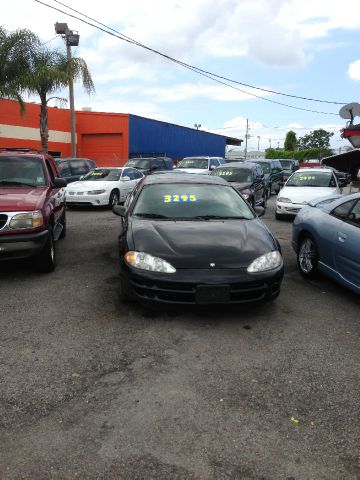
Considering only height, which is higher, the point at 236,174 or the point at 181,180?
the point at 181,180

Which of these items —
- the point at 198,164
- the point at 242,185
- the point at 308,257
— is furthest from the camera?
the point at 198,164

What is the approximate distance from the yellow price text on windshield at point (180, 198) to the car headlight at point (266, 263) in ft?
4.91

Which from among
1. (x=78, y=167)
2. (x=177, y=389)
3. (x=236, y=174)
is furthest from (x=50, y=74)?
(x=177, y=389)

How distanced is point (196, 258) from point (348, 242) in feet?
6.50

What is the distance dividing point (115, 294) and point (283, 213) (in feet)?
26.4

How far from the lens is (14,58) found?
1761 cm

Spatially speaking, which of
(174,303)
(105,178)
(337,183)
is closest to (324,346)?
(174,303)

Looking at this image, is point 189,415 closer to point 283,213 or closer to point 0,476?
point 0,476

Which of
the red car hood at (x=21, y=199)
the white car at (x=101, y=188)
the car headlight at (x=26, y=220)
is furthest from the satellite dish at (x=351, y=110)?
the car headlight at (x=26, y=220)

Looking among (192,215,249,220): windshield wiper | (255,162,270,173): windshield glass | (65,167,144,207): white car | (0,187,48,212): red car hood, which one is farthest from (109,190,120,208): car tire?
(192,215,249,220): windshield wiper

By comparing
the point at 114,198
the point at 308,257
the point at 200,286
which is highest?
the point at 200,286

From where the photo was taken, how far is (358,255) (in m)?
4.79

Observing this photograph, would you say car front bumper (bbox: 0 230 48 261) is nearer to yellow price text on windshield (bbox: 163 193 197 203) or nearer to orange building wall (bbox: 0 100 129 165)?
yellow price text on windshield (bbox: 163 193 197 203)

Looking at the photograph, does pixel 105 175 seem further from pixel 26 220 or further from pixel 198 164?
pixel 26 220
